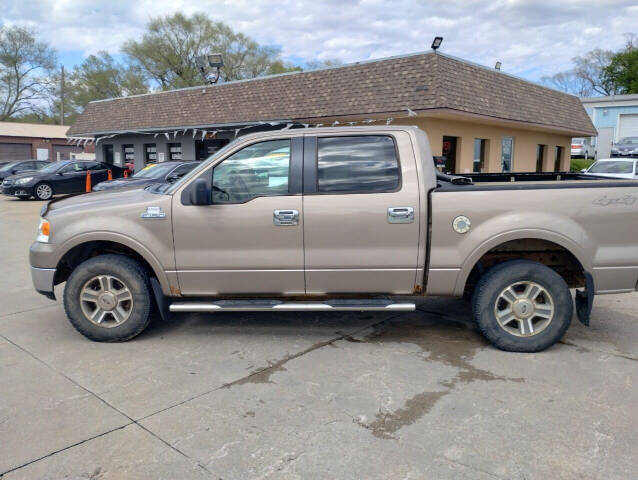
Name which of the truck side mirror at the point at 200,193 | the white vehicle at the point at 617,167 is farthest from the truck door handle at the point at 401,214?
the white vehicle at the point at 617,167

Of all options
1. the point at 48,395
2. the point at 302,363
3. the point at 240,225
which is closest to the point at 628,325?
the point at 302,363

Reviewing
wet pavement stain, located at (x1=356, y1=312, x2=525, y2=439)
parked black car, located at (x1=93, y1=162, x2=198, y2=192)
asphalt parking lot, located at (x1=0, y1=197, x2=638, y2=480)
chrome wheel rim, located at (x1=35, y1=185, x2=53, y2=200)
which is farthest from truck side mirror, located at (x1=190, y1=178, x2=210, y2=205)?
chrome wheel rim, located at (x1=35, y1=185, x2=53, y2=200)

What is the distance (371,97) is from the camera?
46.1 feet

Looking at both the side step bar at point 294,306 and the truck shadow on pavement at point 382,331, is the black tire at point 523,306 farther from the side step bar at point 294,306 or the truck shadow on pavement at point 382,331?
the side step bar at point 294,306

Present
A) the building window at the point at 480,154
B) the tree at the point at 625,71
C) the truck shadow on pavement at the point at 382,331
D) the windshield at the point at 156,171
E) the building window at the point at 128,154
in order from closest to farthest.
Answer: the truck shadow on pavement at the point at 382,331 → the windshield at the point at 156,171 → the building window at the point at 480,154 → the building window at the point at 128,154 → the tree at the point at 625,71

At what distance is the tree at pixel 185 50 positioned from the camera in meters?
43.3

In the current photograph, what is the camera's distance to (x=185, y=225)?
14.8ft

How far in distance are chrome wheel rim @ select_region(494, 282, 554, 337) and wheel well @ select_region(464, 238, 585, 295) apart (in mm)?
341

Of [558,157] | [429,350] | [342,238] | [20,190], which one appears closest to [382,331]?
[429,350]

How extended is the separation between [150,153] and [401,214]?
21.2 metres

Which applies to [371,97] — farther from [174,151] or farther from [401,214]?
[174,151]

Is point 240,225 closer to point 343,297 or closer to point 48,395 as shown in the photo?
point 343,297

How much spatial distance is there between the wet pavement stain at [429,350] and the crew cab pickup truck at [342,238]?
1.27 feet

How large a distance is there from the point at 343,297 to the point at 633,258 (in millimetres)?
2526
